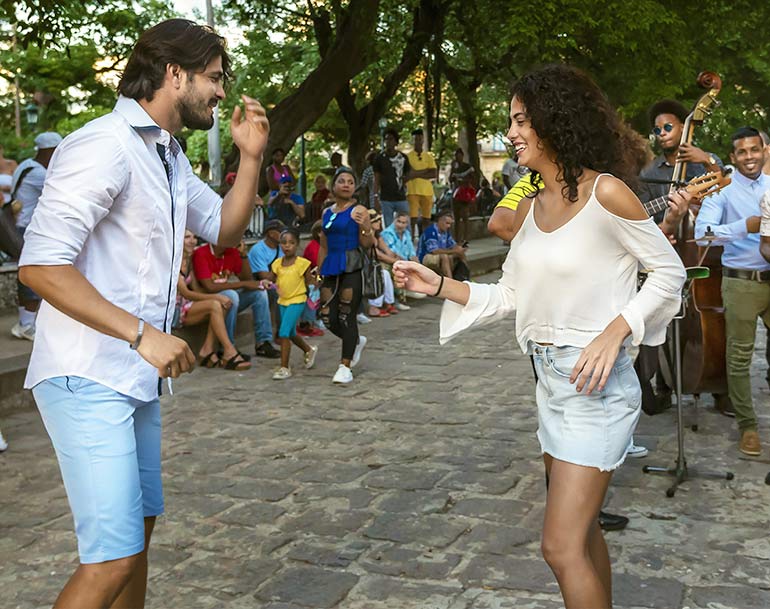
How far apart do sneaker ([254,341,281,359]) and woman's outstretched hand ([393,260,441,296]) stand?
23.1 feet

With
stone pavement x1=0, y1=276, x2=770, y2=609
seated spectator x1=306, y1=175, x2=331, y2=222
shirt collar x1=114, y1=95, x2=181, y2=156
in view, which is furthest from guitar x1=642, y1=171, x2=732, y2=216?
seated spectator x1=306, y1=175, x2=331, y2=222

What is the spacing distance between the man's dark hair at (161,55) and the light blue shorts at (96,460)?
0.84 meters

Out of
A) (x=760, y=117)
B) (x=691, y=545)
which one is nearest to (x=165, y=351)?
(x=691, y=545)

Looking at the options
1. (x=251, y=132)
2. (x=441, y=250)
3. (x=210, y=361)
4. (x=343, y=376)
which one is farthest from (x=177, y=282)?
(x=441, y=250)

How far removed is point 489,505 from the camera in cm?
560

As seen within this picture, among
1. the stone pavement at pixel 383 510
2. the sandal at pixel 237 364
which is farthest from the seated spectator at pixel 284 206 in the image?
the stone pavement at pixel 383 510

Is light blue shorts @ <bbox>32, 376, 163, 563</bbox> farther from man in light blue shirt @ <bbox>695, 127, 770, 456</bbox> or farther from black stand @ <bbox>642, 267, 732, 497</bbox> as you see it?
→ man in light blue shirt @ <bbox>695, 127, 770, 456</bbox>

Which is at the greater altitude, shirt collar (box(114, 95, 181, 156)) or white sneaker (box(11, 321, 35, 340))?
shirt collar (box(114, 95, 181, 156))

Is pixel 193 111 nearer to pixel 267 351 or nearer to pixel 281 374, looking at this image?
pixel 281 374

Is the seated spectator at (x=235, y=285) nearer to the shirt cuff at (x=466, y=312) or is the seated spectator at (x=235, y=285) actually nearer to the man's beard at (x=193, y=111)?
the shirt cuff at (x=466, y=312)

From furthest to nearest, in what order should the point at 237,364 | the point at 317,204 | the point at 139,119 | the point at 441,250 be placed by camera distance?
the point at 317,204 < the point at 441,250 < the point at 237,364 < the point at 139,119

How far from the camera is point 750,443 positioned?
257 inches

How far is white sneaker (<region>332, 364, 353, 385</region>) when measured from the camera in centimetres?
912

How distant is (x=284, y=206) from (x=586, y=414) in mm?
14772
